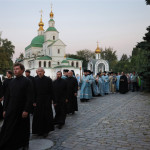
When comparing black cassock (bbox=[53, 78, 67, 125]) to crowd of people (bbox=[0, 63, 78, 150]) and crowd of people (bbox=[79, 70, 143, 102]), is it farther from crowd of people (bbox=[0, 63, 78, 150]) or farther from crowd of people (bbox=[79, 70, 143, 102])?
crowd of people (bbox=[79, 70, 143, 102])

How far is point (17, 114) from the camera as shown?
4.26m

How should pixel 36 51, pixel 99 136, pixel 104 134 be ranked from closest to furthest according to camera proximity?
pixel 99 136 < pixel 104 134 < pixel 36 51

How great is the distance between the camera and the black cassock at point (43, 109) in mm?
5445

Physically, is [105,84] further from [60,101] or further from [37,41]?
[37,41]

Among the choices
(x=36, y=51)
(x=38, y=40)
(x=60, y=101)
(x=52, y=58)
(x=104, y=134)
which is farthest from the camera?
(x=38, y=40)

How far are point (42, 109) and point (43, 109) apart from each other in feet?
0.10

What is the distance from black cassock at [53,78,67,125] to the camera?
257 inches

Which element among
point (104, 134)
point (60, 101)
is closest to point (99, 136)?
point (104, 134)

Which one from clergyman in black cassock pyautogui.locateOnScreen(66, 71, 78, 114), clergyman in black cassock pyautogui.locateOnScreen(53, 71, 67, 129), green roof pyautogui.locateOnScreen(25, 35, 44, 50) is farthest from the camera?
green roof pyautogui.locateOnScreen(25, 35, 44, 50)

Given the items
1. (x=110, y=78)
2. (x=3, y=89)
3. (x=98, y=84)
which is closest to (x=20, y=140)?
(x=3, y=89)

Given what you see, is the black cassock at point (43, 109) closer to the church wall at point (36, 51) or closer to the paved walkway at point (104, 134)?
the paved walkway at point (104, 134)

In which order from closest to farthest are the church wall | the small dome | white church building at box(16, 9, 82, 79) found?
white church building at box(16, 9, 82, 79)
the church wall
the small dome

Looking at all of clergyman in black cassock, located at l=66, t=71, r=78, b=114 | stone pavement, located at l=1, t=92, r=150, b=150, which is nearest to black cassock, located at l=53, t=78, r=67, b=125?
stone pavement, located at l=1, t=92, r=150, b=150

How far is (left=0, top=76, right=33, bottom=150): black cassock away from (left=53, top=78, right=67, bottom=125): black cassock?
2111mm
